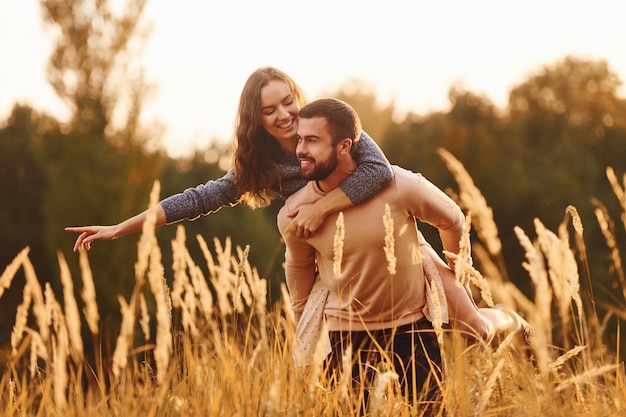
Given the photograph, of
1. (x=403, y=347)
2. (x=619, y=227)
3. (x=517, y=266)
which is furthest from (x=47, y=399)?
(x=619, y=227)

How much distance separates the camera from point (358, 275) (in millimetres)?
3223

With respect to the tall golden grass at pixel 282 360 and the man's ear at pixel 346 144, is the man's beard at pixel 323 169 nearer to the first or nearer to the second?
the man's ear at pixel 346 144

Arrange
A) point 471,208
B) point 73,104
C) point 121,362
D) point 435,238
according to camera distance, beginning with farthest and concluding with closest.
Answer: point 73,104 → point 435,238 → point 471,208 → point 121,362

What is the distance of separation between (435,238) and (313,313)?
46.9 ft

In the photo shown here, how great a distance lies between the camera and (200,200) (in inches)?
141

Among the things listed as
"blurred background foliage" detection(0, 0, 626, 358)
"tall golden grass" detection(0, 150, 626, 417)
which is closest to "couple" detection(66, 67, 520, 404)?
"tall golden grass" detection(0, 150, 626, 417)

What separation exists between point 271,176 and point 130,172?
13.8m

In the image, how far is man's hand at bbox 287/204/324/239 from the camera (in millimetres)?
3154

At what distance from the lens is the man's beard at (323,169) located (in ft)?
10.3

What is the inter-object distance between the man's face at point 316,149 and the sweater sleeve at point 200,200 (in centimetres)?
57

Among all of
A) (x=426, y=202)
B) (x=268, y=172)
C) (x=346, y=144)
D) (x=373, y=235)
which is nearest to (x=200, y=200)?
(x=268, y=172)

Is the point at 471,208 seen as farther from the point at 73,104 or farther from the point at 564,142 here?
the point at 564,142

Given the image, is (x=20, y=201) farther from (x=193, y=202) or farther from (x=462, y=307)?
(x=462, y=307)

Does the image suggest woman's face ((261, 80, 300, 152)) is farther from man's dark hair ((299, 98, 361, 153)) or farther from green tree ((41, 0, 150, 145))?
green tree ((41, 0, 150, 145))
